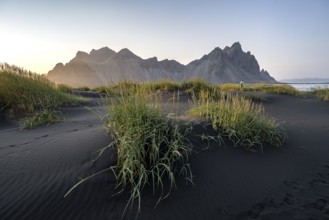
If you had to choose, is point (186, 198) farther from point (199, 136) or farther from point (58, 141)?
point (58, 141)

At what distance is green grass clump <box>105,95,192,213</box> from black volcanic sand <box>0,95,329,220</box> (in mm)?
141

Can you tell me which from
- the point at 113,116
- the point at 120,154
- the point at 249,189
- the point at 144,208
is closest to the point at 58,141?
the point at 113,116

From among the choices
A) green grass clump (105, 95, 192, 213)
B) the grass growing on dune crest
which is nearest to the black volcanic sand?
green grass clump (105, 95, 192, 213)

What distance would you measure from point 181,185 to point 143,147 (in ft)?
2.15

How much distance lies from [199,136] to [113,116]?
1.51m

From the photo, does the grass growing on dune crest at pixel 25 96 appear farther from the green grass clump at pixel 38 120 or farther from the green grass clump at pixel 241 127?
the green grass clump at pixel 241 127

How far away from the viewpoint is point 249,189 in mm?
3135

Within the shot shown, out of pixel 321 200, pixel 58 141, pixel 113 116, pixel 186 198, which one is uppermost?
pixel 113 116

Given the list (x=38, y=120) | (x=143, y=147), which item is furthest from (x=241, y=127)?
(x=38, y=120)

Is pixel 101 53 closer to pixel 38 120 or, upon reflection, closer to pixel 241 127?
pixel 38 120

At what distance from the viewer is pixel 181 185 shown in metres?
Result: 2.94

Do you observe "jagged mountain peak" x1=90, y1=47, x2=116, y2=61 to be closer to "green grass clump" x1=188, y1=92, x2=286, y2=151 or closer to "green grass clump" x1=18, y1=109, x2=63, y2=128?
"green grass clump" x1=18, y1=109, x2=63, y2=128

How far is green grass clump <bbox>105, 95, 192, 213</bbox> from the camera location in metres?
2.78

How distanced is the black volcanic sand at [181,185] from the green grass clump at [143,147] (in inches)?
5.5
